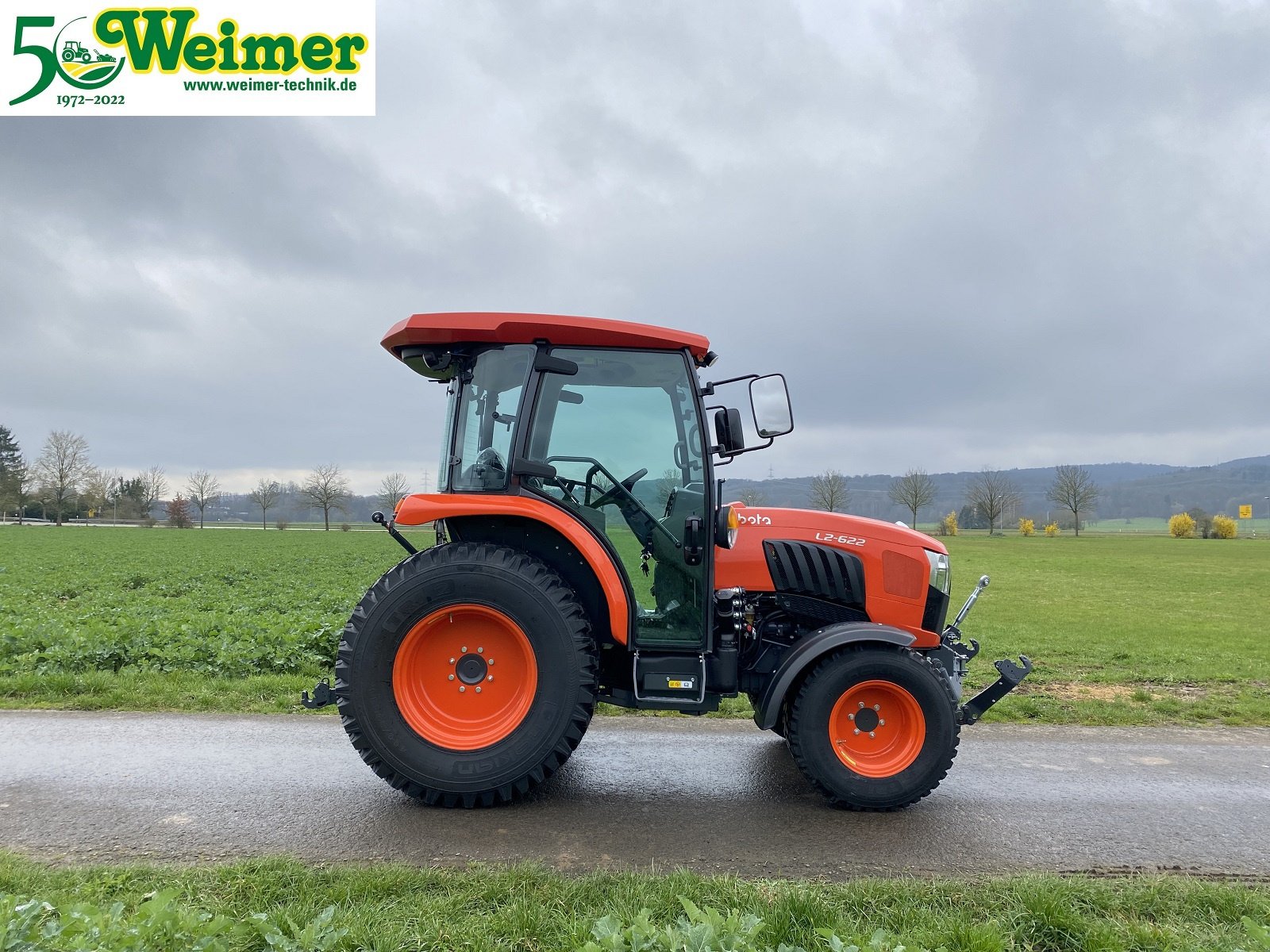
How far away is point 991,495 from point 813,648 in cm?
8956

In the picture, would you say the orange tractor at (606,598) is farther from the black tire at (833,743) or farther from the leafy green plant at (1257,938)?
the leafy green plant at (1257,938)

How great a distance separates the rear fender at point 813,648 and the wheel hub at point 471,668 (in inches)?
59.6

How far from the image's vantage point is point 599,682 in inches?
171

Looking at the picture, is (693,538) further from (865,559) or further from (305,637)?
(305,637)

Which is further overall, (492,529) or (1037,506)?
(1037,506)

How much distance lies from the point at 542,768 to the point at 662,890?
1144 mm

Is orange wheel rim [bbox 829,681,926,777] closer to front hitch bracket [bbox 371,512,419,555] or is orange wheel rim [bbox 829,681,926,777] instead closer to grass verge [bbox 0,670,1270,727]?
grass verge [bbox 0,670,1270,727]

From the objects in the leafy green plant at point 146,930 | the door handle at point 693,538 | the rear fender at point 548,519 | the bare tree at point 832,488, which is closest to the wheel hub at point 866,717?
the door handle at point 693,538

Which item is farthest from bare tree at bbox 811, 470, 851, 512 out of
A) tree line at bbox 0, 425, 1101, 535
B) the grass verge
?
the grass verge

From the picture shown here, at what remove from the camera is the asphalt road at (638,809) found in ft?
11.5

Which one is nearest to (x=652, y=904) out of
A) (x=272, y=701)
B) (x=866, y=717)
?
(x=866, y=717)

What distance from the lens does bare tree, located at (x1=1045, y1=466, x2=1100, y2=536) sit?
85062mm

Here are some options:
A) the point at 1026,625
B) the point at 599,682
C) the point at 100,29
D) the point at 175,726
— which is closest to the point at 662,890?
the point at 599,682

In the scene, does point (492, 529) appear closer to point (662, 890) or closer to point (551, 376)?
point (551, 376)
